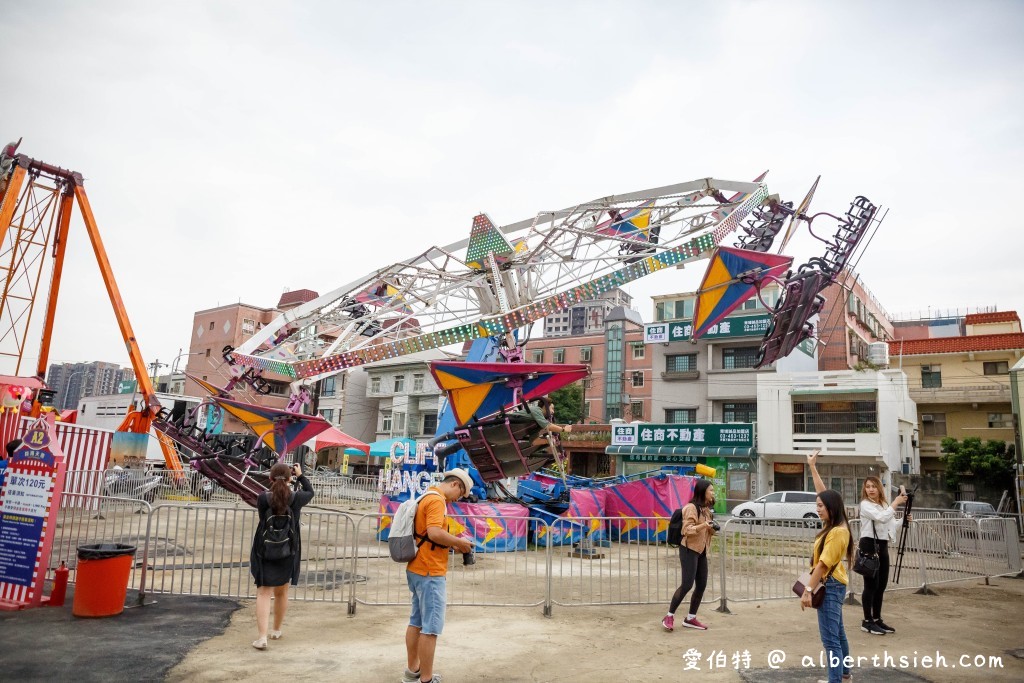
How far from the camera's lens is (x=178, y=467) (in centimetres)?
2262

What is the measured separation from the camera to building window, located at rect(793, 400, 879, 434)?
30.5 meters

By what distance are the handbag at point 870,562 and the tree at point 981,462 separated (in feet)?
95.3

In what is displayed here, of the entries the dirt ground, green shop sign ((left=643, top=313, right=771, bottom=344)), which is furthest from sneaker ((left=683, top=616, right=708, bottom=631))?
green shop sign ((left=643, top=313, right=771, bottom=344))

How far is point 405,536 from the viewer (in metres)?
4.96

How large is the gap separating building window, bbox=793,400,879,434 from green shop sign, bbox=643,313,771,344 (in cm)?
482

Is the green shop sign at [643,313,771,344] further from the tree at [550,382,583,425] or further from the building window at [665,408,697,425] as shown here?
the tree at [550,382,583,425]

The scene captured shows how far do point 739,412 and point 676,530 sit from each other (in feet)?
103

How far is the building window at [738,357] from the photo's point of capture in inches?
1438

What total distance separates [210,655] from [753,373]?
3456 centimetres

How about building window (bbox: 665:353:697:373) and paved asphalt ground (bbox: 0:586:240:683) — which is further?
building window (bbox: 665:353:697:373)

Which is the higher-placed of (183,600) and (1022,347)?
(1022,347)

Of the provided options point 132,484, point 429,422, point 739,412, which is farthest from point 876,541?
point 429,422

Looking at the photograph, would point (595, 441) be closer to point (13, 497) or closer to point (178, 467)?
point (178, 467)

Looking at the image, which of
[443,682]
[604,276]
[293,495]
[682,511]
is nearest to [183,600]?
[293,495]
